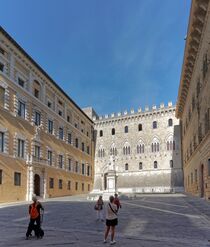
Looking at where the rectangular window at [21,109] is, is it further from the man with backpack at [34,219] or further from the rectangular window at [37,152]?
the man with backpack at [34,219]

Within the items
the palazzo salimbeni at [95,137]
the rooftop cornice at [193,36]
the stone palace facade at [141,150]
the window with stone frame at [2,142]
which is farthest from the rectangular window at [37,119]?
the stone palace facade at [141,150]

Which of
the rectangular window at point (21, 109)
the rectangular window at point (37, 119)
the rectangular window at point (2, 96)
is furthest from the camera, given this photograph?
the rectangular window at point (37, 119)

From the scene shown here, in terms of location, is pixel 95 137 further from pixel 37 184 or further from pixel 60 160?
pixel 37 184

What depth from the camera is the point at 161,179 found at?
53.4 m

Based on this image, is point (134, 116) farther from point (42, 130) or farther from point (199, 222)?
point (199, 222)

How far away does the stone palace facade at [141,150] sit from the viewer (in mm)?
53250

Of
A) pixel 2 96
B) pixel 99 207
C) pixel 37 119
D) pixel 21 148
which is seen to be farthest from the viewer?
pixel 37 119

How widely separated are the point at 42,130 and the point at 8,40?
425 inches

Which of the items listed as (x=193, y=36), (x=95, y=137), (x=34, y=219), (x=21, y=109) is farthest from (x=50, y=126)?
(x=34, y=219)

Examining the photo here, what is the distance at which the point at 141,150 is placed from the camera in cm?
5675

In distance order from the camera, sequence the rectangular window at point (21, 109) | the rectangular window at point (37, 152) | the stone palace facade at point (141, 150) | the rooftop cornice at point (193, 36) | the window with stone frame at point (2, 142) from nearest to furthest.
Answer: the rooftop cornice at point (193, 36)
the window with stone frame at point (2, 142)
the rectangular window at point (21, 109)
the rectangular window at point (37, 152)
the stone palace facade at point (141, 150)

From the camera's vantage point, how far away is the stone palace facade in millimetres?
53250

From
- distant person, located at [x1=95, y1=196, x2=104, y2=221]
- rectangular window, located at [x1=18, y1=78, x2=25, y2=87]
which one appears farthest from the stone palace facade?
distant person, located at [x1=95, y1=196, x2=104, y2=221]

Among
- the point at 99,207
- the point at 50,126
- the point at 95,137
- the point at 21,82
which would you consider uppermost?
the point at 21,82
